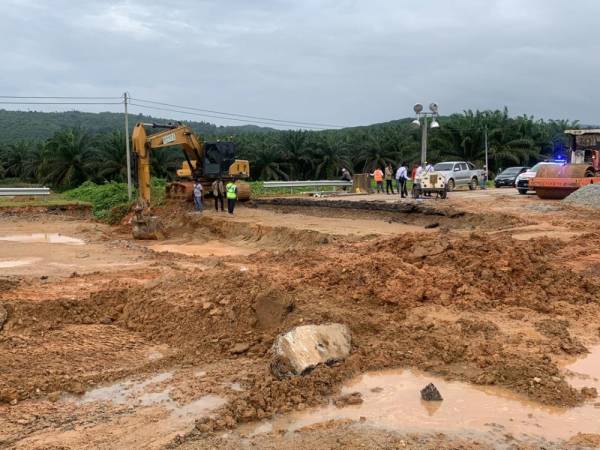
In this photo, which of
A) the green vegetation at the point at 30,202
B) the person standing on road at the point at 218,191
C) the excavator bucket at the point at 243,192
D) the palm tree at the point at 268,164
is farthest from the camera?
the palm tree at the point at 268,164

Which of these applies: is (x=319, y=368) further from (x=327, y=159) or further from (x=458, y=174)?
(x=327, y=159)

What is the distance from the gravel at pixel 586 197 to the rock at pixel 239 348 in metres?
15.6

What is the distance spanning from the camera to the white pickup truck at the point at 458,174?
31344mm

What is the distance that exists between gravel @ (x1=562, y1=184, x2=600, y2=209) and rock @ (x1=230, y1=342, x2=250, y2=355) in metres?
15.6

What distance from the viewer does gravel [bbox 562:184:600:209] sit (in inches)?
768

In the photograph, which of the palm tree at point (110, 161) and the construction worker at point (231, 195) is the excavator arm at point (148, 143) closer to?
the construction worker at point (231, 195)

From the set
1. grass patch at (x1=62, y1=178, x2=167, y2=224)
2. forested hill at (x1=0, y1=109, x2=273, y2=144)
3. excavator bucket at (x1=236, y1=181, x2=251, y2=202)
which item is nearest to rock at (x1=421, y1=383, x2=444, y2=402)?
excavator bucket at (x1=236, y1=181, x2=251, y2=202)

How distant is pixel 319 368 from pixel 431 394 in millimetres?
1196

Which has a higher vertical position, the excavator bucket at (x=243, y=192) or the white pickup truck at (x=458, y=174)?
the white pickup truck at (x=458, y=174)

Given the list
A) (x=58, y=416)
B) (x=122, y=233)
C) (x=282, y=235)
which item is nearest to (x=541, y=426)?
(x=58, y=416)

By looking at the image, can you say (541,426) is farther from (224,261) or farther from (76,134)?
(76,134)

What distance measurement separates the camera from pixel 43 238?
1933cm

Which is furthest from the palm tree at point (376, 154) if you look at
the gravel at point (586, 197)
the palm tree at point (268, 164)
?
the gravel at point (586, 197)

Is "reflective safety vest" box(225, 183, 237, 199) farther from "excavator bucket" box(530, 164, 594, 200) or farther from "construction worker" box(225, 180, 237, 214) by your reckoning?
"excavator bucket" box(530, 164, 594, 200)
